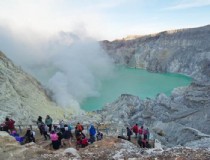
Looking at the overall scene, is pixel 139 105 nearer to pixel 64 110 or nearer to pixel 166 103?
pixel 166 103

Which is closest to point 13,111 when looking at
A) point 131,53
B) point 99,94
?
point 99,94

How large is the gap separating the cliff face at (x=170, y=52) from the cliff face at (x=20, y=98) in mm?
56863

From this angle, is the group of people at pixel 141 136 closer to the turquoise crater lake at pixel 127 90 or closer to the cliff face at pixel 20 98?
the cliff face at pixel 20 98

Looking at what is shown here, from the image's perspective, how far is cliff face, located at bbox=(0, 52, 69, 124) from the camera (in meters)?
31.7

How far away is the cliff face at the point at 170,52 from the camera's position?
336ft

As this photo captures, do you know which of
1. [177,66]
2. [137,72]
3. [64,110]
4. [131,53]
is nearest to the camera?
[64,110]

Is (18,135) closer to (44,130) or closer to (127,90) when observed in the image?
(44,130)

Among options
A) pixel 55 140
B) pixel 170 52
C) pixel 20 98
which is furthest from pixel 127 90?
pixel 55 140

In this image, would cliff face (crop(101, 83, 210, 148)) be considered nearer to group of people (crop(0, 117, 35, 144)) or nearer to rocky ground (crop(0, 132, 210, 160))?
rocky ground (crop(0, 132, 210, 160))

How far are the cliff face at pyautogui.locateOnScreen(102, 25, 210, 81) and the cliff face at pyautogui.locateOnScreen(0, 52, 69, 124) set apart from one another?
5686cm

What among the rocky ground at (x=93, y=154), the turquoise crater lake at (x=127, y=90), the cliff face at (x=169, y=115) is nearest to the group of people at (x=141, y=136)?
the rocky ground at (x=93, y=154)

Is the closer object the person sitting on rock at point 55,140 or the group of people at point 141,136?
the person sitting on rock at point 55,140

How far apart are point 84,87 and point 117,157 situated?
56.6 m

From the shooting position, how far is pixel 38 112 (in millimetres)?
35281
